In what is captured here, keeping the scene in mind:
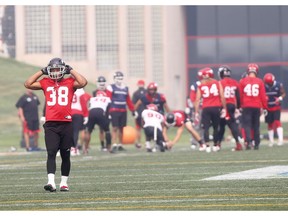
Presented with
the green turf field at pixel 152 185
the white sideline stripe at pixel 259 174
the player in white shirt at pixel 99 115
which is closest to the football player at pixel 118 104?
the player in white shirt at pixel 99 115

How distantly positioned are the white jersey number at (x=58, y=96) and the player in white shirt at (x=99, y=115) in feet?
36.3

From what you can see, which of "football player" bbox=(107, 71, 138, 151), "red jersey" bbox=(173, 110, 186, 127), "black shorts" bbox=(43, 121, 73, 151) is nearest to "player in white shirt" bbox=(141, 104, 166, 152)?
"red jersey" bbox=(173, 110, 186, 127)

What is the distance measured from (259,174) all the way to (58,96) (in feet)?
10.3

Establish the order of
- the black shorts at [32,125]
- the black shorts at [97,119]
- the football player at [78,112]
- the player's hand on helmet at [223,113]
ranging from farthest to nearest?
1. the black shorts at [32,125]
2. the black shorts at [97,119]
3. the football player at [78,112]
4. the player's hand on helmet at [223,113]

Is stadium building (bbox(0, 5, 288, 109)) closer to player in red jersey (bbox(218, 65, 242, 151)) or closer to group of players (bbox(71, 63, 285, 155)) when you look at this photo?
group of players (bbox(71, 63, 285, 155))

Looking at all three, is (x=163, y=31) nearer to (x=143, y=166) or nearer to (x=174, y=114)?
(x=174, y=114)

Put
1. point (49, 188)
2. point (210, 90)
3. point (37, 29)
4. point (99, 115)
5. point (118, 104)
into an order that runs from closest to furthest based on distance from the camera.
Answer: point (49, 188) < point (210, 90) < point (99, 115) < point (118, 104) < point (37, 29)

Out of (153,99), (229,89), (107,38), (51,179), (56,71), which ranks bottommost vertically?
(51,179)

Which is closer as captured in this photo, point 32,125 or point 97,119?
point 97,119

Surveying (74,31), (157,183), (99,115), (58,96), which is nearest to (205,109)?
(99,115)

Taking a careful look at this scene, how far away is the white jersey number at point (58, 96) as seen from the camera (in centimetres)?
1596

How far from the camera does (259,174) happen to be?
17.4 meters

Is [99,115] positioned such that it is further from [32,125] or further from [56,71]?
[56,71]

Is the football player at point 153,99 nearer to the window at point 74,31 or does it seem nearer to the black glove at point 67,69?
the black glove at point 67,69
